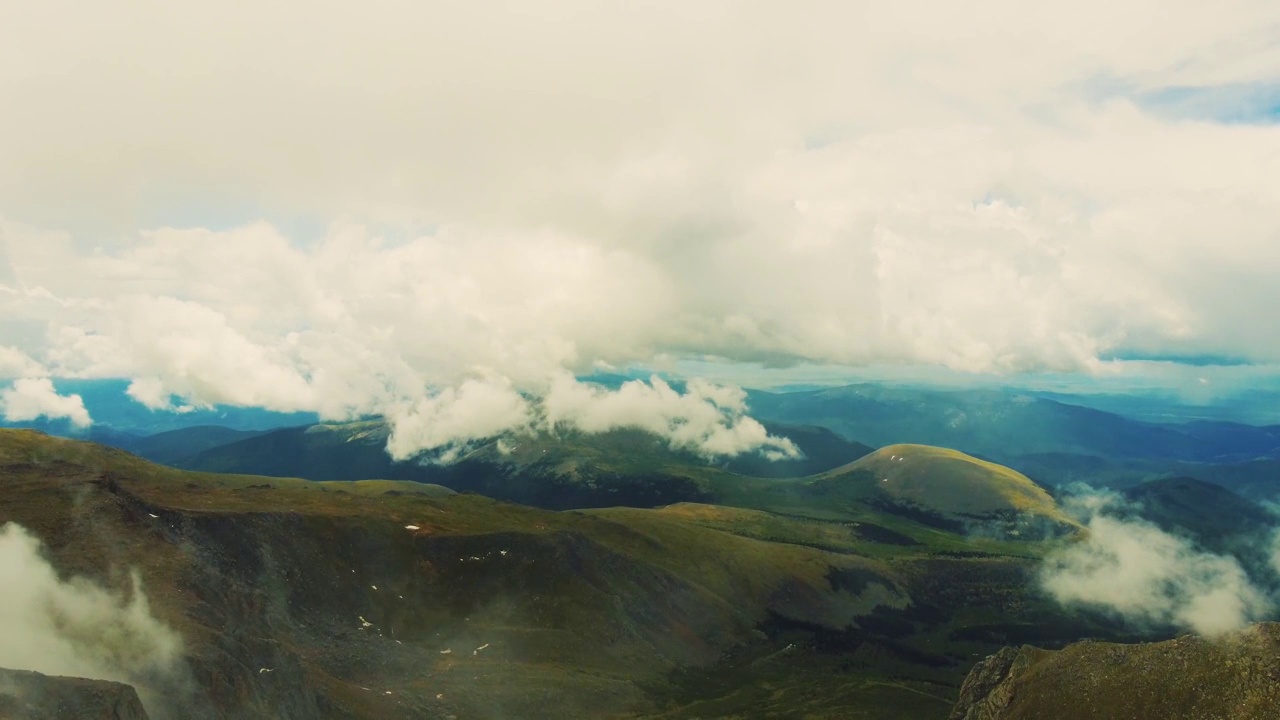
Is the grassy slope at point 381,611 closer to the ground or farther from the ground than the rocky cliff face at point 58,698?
closer to the ground

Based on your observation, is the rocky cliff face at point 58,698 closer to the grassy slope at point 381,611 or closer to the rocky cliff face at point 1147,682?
the grassy slope at point 381,611

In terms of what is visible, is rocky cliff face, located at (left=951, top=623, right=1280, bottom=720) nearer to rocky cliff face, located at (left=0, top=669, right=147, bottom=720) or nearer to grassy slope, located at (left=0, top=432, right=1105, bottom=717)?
grassy slope, located at (left=0, top=432, right=1105, bottom=717)

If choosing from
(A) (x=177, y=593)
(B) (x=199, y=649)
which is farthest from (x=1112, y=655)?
(A) (x=177, y=593)

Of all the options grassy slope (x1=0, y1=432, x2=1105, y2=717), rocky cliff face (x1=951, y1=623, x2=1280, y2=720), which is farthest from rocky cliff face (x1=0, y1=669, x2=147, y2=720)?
rocky cliff face (x1=951, y1=623, x2=1280, y2=720)

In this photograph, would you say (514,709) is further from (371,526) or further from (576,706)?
(371,526)

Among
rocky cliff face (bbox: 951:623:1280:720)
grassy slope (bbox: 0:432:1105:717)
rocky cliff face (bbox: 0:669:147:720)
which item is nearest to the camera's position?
rocky cliff face (bbox: 0:669:147:720)

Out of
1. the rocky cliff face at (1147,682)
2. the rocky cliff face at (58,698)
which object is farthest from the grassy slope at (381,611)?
the rocky cliff face at (1147,682)
